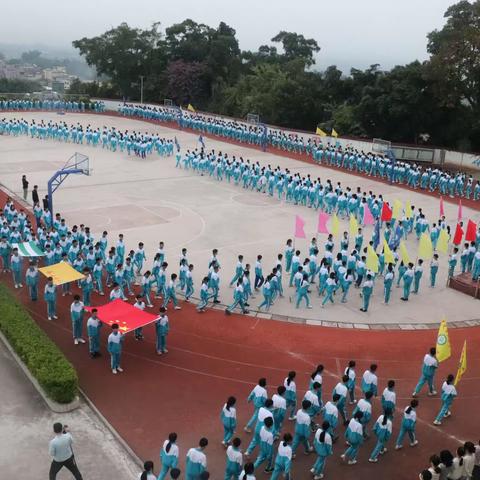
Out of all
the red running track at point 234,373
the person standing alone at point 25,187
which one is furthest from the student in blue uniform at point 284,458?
the person standing alone at point 25,187

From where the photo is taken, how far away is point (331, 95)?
4241 cm

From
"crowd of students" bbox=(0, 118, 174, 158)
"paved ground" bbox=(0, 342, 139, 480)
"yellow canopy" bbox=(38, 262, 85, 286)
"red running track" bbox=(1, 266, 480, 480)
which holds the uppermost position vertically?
"crowd of students" bbox=(0, 118, 174, 158)

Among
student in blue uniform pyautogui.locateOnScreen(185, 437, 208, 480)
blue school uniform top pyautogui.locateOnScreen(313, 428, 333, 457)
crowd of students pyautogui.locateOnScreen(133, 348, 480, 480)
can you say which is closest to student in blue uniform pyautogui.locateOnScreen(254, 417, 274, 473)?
crowd of students pyautogui.locateOnScreen(133, 348, 480, 480)

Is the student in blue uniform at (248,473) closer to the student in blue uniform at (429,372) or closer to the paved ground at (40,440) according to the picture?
the paved ground at (40,440)

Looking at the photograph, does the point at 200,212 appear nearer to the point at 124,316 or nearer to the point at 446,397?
the point at 124,316

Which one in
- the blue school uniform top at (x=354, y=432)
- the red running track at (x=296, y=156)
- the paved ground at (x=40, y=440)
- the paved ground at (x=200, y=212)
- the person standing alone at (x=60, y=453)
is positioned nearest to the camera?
the person standing alone at (x=60, y=453)

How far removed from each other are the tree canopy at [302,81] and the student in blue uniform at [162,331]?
86.0 ft

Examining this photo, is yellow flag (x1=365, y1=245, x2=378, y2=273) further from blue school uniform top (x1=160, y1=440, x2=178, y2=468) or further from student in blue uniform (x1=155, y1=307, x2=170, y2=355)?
blue school uniform top (x1=160, y1=440, x2=178, y2=468)

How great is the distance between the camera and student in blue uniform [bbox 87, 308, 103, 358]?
35.8 feet

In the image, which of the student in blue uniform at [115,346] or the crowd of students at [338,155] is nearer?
the student in blue uniform at [115,346]

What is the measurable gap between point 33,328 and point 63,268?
7.84 ft

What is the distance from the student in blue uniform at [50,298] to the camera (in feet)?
40.2

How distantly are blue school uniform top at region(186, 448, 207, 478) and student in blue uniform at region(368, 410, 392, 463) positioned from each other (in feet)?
8.90

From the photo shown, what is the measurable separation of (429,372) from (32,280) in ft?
28.5
